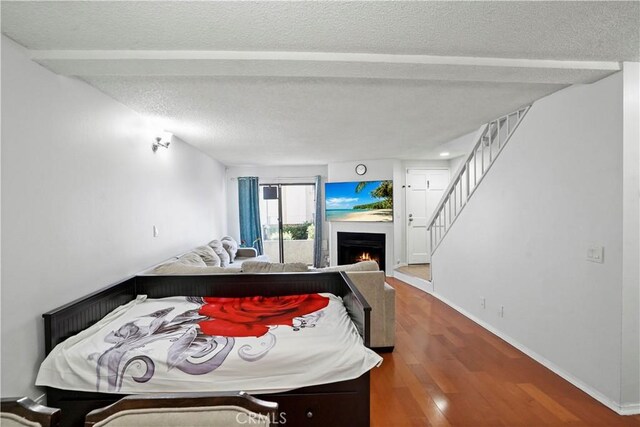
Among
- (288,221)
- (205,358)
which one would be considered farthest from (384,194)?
(205,358)

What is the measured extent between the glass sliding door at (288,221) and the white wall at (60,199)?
374 centimetres

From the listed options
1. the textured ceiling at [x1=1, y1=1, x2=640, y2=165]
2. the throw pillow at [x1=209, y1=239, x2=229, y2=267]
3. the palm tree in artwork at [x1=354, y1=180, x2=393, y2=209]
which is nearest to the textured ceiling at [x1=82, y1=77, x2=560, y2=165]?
the textured ceiling at [x1=1, y1=1, x2=640, y2=165]

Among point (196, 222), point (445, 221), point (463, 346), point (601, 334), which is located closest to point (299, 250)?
point (196, 222)

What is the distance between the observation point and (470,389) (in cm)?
234

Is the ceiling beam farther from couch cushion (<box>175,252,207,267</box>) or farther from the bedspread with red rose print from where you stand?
couch cushion (<box>175,252,207,267</box>)

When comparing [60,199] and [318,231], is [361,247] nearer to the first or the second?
[318,231]

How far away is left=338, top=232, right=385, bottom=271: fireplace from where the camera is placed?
6.18m

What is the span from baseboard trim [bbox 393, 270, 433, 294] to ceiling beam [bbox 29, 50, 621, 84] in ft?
11.5

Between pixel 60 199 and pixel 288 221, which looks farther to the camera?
pixel 288 221

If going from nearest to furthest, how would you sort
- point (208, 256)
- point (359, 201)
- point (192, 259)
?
point (192, 259) → point (208, 256) → point (359, 201)

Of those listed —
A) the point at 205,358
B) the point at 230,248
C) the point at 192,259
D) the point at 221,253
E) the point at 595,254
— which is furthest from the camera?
the point at 230,248

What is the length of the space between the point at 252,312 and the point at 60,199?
1498 mm

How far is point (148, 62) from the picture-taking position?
185 cm

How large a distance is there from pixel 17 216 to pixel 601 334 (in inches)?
151
